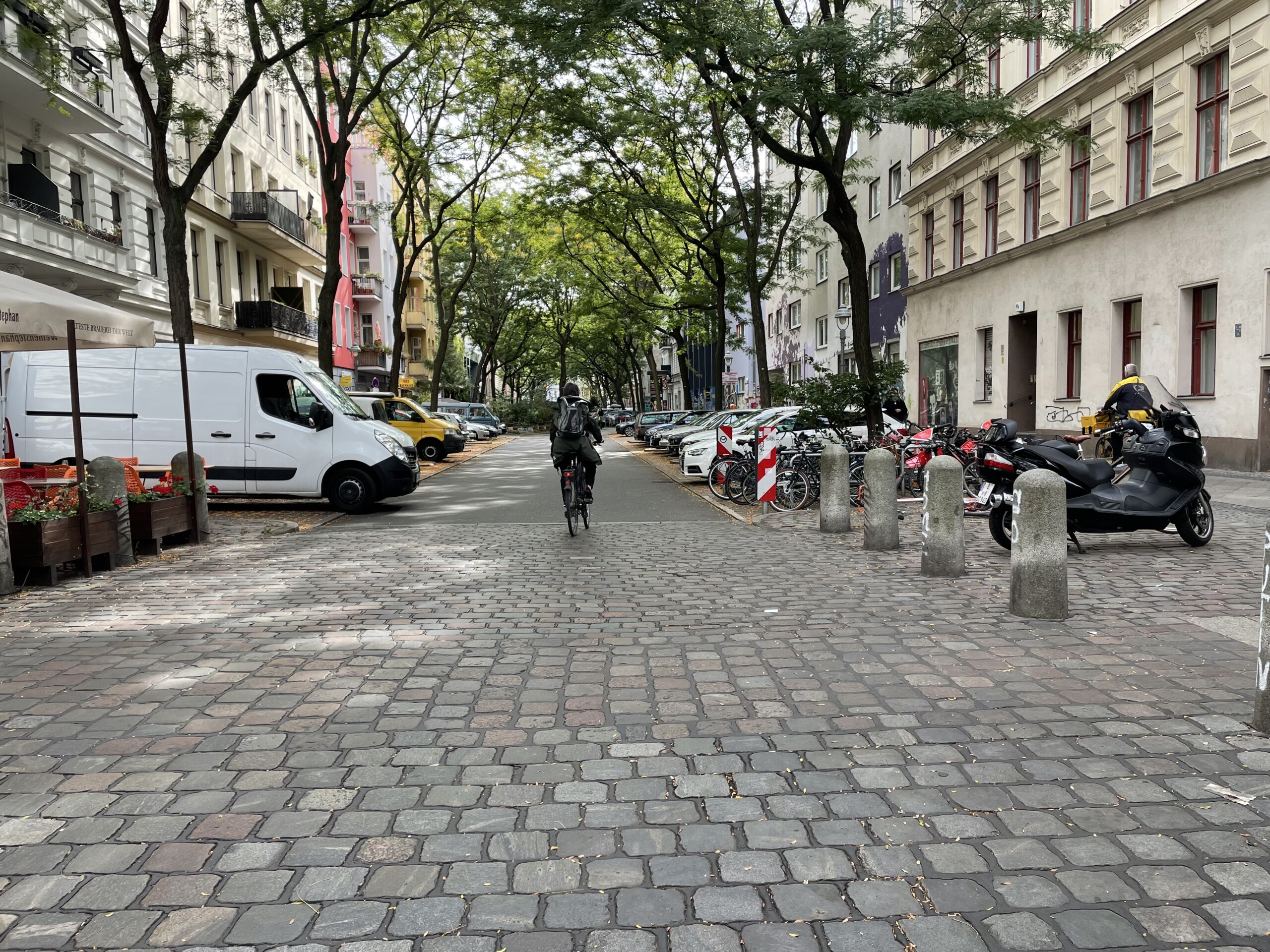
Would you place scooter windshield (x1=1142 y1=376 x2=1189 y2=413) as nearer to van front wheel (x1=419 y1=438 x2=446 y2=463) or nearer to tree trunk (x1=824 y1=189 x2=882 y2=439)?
tree trunk (x1=824 y1=189 x2=882 y2=439)

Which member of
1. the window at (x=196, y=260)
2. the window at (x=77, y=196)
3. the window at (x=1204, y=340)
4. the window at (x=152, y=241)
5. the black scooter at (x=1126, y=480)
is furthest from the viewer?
the window at (x=196, y=260)

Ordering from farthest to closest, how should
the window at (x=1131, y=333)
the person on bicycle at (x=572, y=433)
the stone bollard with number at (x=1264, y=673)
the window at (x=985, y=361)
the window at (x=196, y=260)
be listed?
the window at (x=196, y=260)
the window at (x=985, y=361)
the window at (x=1131, y=333)
the person on bicycle at (x=572, y=433)
the stone bollard with number at (x=1264, y=673)

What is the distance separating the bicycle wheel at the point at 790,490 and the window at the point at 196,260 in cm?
2283

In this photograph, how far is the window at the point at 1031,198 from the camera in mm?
24500

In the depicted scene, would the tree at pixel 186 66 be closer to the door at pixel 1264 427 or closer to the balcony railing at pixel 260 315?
the door at pixel 1264 427

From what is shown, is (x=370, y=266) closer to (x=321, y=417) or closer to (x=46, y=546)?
(x=321, y=417)

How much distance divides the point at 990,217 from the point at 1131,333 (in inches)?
299

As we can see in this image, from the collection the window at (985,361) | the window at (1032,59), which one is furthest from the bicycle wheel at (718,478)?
the window at (1032,59)

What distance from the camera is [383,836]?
133 inches

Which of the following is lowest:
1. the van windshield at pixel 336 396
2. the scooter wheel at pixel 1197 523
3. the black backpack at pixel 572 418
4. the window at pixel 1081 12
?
the scooter wheel at pixel 1197 523

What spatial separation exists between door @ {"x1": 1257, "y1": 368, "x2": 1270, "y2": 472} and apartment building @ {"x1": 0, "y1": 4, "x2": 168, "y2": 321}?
20787 mm

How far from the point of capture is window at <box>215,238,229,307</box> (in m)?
33.0

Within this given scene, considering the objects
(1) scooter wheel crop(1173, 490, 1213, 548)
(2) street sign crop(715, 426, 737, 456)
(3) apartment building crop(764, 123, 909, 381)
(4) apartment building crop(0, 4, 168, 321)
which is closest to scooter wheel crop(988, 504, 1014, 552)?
(1) scooter wheel crop(1173, 490, 1213, 548)

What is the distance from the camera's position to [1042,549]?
6.65 m
